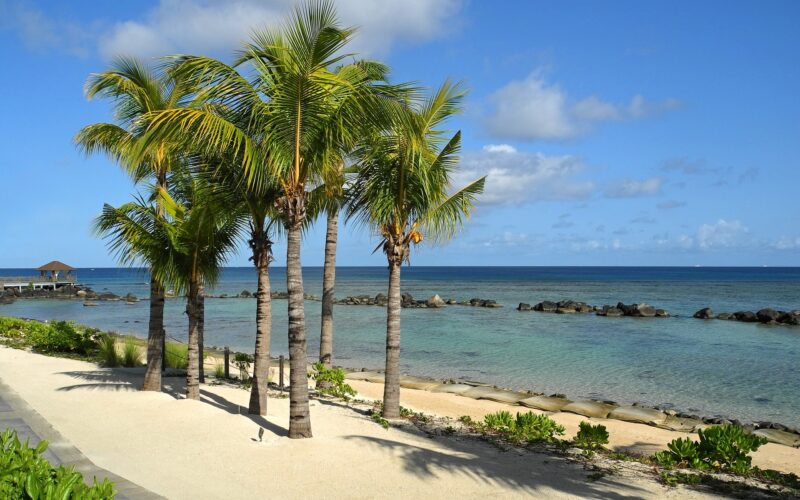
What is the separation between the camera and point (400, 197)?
11.3m

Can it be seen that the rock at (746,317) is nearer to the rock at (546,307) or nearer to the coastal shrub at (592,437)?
the rock at (546,307)

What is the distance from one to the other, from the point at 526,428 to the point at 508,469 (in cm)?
277

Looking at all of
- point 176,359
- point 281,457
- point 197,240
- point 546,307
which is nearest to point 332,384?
point 197,240

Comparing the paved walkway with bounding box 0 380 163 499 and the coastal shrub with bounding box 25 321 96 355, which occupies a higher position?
the paved walkway with bounding box 0 380 163 499

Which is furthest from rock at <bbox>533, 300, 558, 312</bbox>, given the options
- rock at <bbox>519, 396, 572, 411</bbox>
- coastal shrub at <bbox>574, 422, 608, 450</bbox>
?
coastal shrub at <bbox>574, 422, 608, 450</bbox>

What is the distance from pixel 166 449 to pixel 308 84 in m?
5.48

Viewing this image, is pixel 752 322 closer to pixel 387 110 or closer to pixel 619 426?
pixel 619 426

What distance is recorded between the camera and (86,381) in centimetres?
1350

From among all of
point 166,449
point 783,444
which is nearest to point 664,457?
point 783,444

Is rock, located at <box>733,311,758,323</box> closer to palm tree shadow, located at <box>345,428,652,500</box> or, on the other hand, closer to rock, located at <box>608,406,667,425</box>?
rock, located at <box>608,406,667,425</box>

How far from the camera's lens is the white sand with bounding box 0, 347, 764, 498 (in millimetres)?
6918

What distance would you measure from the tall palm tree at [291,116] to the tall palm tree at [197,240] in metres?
1.77

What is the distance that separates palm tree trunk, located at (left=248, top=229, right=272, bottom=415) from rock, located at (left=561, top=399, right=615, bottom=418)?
817 centimetres

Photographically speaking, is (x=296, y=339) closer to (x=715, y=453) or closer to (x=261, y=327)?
(x=261, y=327)
